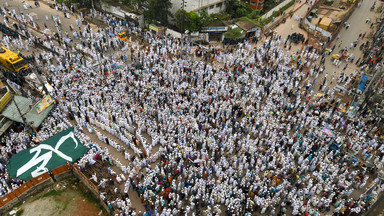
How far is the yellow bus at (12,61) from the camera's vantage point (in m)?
20.6

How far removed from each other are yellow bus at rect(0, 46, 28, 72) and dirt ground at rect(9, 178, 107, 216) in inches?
473

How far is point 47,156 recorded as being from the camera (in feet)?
46.5

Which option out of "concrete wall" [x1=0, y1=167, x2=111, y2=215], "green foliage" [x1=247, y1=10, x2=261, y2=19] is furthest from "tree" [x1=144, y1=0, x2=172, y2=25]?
"concrete wall" [x1=0, y1=167, x2=111, y2=215]

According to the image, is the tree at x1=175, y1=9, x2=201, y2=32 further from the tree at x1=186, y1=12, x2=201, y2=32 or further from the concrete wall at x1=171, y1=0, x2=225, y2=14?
the concrete wall at x1=171, y1=0, x2=225, y2=14

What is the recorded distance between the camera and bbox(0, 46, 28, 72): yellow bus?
20562mm

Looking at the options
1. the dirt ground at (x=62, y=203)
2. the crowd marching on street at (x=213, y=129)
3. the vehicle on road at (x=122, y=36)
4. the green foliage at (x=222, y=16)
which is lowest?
the dirt ground at (x=62, y=203)

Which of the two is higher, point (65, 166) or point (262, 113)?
point (262, 113)

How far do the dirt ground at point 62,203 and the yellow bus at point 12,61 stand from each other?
12.0 m

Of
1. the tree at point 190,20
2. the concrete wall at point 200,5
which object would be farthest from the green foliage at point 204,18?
the concrete wall at point 200,5

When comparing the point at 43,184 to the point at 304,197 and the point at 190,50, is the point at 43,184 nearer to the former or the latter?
the point at 304,197

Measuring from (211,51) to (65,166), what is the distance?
1678cm

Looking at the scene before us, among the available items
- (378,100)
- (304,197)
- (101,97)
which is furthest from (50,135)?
(378,100)

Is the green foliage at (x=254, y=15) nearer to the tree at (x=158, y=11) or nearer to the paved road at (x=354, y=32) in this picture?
the paved road at (x=354, y=32)

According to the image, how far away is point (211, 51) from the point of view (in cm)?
2541
